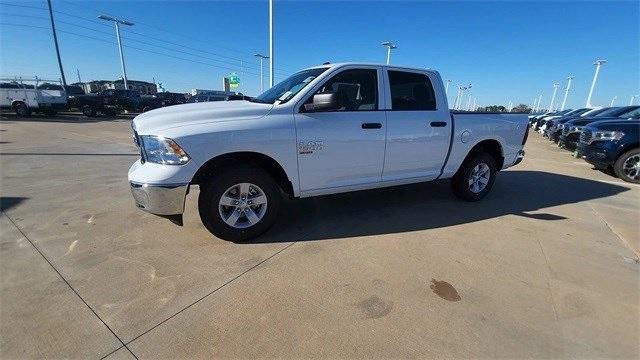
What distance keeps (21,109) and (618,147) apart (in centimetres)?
2379

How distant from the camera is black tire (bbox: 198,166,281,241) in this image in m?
3.18

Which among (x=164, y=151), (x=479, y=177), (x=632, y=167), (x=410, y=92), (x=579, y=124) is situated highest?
(x=410, y=92)

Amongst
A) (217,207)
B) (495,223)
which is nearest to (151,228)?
(217,207)

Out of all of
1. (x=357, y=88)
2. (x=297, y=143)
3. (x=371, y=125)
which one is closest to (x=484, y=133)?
(x=371, y=125)

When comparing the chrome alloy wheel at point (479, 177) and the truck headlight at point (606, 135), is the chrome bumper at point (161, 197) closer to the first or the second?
the chrome alloy wheel at point (479, 177)

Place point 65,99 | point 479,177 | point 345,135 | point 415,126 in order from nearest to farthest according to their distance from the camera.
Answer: point 345,135, point 415,126, point 479,177, point 65,99

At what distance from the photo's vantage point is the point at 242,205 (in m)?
3.37

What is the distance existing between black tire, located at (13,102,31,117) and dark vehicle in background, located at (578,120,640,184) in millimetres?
23197

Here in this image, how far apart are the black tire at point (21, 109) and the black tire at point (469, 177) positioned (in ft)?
68.5

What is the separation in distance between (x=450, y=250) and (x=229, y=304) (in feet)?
7.38

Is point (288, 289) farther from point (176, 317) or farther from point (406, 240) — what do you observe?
point (406, 240)

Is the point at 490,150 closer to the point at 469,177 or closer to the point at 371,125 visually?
the point at 469,177

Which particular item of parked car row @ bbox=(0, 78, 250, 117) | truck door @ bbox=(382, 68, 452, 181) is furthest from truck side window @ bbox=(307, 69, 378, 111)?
parked car row @ bbox=(0, 78, 250, 117)

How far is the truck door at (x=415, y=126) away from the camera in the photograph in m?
4.01
